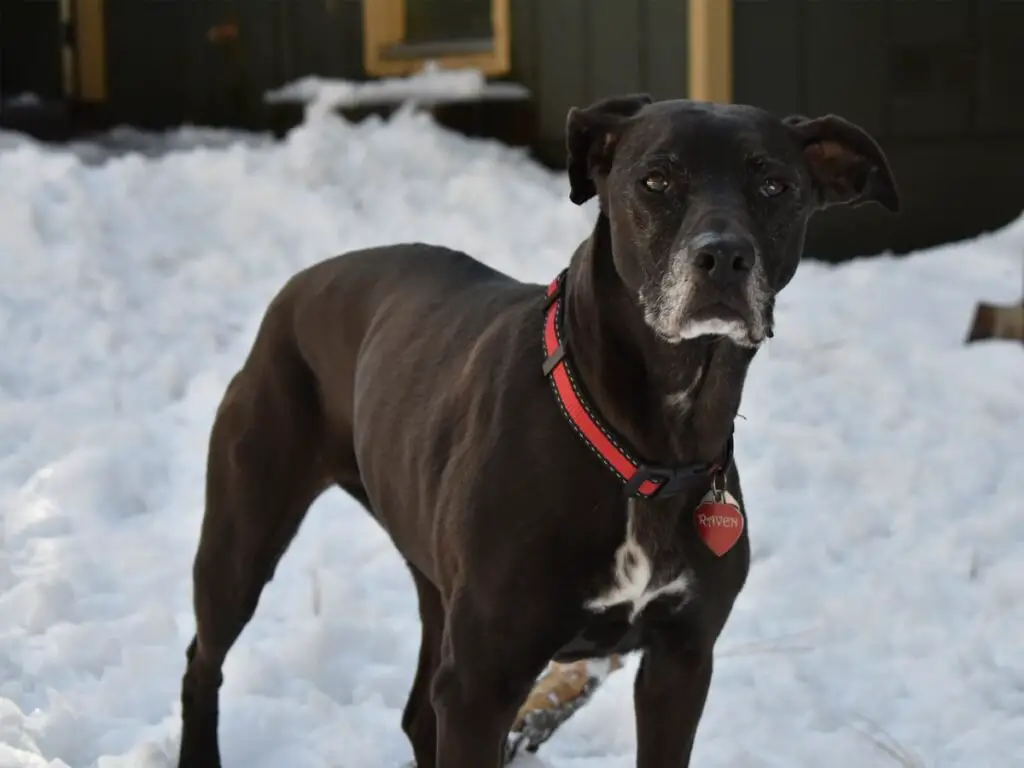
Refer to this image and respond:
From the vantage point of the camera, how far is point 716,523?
2.68m

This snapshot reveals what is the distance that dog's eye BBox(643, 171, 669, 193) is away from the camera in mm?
2590

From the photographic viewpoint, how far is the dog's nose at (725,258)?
2.42 metres

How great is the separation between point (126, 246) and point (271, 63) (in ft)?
8.45

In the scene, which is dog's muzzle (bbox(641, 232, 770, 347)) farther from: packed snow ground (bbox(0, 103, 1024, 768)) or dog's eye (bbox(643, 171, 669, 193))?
packed snow ground (bbox(0, 103, 1024, 768))

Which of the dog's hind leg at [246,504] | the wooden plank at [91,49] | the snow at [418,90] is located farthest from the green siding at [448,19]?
the dog's hind leg at [246,504]

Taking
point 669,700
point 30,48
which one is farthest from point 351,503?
point 30,48

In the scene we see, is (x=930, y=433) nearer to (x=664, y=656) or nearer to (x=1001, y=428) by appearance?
(x=1001, y=428)

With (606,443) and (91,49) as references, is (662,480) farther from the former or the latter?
(91,49)

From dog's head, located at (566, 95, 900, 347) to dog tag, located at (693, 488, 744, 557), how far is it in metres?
0.32

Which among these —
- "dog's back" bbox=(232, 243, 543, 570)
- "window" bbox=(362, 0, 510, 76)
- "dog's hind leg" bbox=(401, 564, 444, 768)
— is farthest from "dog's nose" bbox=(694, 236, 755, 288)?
"window" bbox=(362, 0, 510, 76)

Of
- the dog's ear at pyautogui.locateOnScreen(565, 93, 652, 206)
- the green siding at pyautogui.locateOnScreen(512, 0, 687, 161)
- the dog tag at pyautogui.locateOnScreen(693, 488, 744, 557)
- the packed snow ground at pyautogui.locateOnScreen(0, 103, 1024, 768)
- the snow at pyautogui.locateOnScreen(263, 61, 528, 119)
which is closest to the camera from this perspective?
the dog tag at pyautogui.locateOnScreen(693, 488, 744, 557)

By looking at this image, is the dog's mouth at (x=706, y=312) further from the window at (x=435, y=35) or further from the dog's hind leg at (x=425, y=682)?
the window at (x=435, y=35)

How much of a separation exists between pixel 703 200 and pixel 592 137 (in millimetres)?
387

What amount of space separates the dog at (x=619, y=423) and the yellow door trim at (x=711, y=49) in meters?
4.54
